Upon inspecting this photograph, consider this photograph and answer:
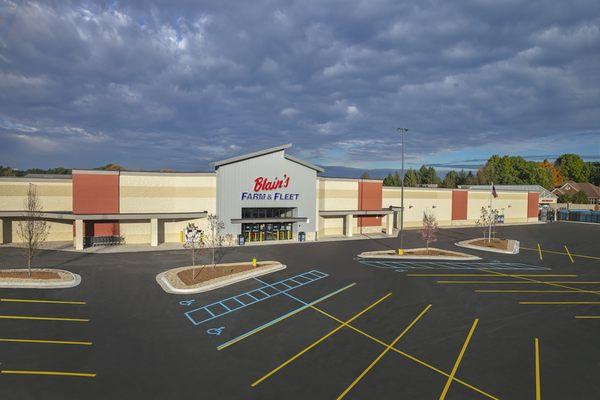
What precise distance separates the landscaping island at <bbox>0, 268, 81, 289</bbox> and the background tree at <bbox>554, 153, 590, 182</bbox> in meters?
160

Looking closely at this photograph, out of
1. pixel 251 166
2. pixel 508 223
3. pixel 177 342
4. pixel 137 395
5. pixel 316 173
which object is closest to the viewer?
pixel 137 395

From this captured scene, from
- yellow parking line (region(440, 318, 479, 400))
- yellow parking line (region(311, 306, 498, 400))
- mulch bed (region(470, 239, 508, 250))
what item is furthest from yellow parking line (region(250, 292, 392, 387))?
mulch bed (region(470, 239, 508, 250))

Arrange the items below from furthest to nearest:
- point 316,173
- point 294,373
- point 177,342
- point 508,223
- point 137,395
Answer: point 508,223, point 316,173, point 177,342, point 294,373, point 137,395

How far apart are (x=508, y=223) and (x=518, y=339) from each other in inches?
2439

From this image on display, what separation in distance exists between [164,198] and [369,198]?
26.9 metres

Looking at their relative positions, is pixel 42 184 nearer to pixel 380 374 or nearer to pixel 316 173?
pixel 316 173

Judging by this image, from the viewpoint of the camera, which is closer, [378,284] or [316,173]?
[378,284]

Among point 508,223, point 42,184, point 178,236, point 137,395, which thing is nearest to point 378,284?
point 137,395

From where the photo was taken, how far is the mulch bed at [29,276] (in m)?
23.0

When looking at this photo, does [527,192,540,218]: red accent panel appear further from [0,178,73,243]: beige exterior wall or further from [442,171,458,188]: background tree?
[0,178,73,243]: beige exterior wall

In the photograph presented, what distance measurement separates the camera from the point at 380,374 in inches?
483

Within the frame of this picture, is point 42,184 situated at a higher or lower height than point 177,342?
higher

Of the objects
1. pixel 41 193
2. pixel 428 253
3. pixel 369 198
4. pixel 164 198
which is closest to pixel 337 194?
pixel 369 198

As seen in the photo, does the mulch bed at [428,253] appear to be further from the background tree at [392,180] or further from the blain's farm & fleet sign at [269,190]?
the background tree at [392,180]
